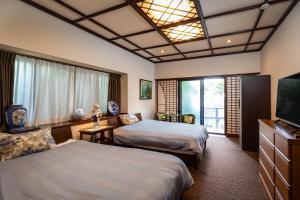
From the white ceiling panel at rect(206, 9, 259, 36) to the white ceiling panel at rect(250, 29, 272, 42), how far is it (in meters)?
0.46

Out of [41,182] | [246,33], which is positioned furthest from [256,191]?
[246,33]

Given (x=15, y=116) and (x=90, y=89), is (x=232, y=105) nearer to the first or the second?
(x=90, y=89)

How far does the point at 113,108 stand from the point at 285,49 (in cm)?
399

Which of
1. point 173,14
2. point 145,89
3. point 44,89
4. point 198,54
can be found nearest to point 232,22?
point 173,14

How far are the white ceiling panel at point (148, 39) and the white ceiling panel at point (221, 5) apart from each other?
1.27m

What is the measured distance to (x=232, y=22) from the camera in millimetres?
2965

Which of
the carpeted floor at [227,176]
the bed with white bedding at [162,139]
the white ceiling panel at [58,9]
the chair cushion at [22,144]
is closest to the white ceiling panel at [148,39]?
the white ceiling panel at [58,9]

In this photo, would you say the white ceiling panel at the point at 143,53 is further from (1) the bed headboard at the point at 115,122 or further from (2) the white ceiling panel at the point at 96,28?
(1) the bed headboard at the point at 115,122

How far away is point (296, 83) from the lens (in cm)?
177

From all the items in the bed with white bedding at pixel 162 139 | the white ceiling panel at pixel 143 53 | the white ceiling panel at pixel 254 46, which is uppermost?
the white ceiling panel at pixel 254 46

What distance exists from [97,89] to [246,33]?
3.81m

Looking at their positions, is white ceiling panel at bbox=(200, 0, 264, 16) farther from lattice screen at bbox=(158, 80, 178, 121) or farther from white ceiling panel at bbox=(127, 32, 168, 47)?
lattice screen at bbox=(158, 80, 178, 121)

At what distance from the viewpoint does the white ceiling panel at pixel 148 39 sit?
3.59 metres

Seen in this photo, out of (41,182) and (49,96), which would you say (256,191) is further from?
(49,96)
